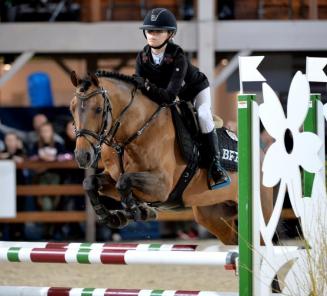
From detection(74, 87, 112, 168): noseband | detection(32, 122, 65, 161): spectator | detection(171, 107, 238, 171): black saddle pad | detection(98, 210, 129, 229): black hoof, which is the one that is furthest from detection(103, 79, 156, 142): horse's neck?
detection(32, 122, 65, 161): spectator

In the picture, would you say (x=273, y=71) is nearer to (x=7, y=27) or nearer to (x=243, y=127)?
(x=7, y=27)

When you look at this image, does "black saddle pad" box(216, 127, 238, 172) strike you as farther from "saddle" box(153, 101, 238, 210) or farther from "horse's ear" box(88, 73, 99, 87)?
"horse's ear" box(88, 73, 99, 87)

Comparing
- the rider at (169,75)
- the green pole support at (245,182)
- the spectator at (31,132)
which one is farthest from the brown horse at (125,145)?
the spectator at (31,132)

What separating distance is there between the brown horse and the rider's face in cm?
30

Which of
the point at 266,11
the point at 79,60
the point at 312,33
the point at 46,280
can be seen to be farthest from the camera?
the point at 79,60

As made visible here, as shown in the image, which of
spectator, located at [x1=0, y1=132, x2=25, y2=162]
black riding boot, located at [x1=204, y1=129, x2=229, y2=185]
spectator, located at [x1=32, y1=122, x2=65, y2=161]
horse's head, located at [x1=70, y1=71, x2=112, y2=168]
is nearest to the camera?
horse's head, located at [x1=70, y1=71, x2=112, y2=168]

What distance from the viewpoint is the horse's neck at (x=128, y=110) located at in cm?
546

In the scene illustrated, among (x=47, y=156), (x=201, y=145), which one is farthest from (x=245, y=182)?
(x=47, y=156)

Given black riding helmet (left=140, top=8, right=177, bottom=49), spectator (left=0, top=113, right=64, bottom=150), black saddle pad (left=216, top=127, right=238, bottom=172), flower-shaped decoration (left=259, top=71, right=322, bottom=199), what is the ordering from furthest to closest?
spectator (left=0, top=113, right=64, bottom=150) → black saddle pad (left=216, top=127, right=238, bottom=172) → black riding helmet (left=140, top=8, right=177, bottom=49) → flower-shaped decoration (left=259, top=71, right=322, bottom=199)

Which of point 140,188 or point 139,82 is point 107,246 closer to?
point 140,188

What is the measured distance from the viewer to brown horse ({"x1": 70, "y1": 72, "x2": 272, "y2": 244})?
17.0 feet

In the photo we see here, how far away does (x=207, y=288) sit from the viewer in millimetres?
7340

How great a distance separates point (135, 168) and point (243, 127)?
1.26m

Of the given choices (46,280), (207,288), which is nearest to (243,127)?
(207,288)
